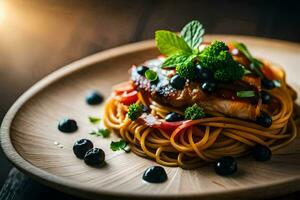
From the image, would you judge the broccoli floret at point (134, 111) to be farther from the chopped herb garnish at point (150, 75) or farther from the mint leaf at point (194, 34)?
the mint leaf at point (194, 34)

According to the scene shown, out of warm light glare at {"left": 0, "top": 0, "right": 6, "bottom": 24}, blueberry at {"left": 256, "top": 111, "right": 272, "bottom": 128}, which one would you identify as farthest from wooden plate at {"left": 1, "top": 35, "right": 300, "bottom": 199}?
warm light glare at {"left": 0, "top": 0, "right": 6, "bottom": 24}

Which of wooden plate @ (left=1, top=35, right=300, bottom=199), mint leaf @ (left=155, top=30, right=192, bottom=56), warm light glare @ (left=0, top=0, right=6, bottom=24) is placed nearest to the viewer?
wooden plate @ (left=1, top=35, right=300, bottom=199)

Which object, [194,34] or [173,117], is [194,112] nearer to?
[173,117]

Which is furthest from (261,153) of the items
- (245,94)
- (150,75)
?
(150,75)

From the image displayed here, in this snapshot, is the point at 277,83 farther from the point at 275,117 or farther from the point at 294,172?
the point at 294,172

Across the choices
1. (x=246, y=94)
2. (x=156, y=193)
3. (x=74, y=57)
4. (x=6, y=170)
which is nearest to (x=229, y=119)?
(x=246, y=94)

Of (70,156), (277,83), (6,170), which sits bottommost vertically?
(6,170)

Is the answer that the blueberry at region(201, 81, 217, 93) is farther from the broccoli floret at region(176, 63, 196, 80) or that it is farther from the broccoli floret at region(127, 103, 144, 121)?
the broccoli floret at region(127, 103, 144, 121)
